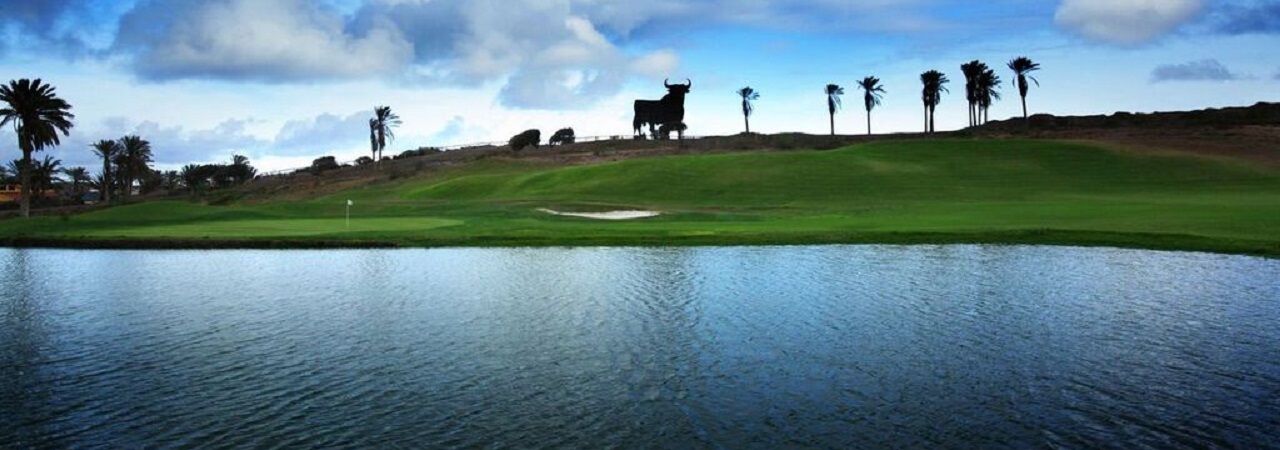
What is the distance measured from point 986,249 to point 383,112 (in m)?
111

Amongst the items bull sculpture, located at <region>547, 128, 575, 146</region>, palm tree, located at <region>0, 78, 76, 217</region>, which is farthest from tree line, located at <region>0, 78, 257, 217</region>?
bull sculpture, located at <region>547, 128, 575, 146</region>

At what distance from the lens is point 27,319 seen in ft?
77.8

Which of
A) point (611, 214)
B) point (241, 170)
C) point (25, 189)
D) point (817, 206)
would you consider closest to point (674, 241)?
point (611, 214)

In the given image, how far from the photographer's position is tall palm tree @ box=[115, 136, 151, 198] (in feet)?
443

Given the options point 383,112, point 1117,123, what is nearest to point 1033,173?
point 1117,123

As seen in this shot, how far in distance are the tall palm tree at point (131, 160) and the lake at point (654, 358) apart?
379ft

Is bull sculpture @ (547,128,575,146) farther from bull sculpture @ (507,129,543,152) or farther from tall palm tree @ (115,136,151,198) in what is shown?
tall palm tree @ (115,136,151,198)

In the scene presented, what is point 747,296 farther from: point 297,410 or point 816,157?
point 816,157

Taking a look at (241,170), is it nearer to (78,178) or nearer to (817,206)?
(78,178)

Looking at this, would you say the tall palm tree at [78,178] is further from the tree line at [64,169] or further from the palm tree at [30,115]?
the palm tree at [30,115]

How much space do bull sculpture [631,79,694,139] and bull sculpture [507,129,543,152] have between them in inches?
847

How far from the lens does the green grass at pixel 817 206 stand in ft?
149

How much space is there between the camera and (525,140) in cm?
14375

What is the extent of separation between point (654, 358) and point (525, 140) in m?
128
